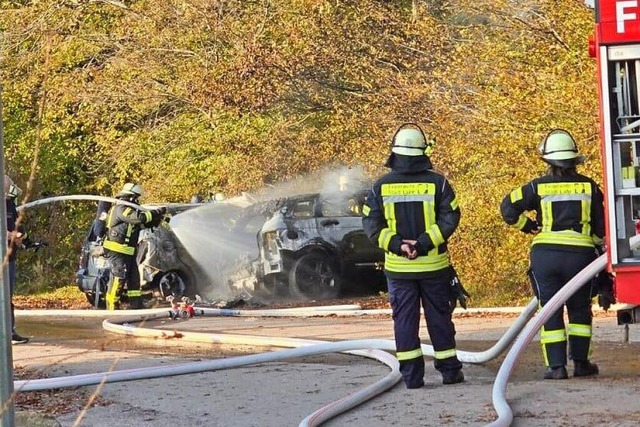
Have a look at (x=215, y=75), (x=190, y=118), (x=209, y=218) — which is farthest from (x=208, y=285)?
(x=190, y=118)

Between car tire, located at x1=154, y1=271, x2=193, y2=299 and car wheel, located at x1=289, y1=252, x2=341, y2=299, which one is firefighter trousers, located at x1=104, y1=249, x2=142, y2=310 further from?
car wheel, located at x1=289, y1=252, x2=341, y2=299

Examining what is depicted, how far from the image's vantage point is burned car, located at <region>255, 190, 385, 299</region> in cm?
1616

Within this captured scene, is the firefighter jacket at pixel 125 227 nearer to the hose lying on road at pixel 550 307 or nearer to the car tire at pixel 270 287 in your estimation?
the car tire at pixel 270 287

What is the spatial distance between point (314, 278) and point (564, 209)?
8778mm

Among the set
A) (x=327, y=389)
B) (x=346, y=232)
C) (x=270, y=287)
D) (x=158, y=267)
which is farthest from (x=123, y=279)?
(x=327, y=389)

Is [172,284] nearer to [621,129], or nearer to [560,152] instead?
[560,152]

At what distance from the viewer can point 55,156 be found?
25.0 m

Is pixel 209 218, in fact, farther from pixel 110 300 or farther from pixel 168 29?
pixel 168 29

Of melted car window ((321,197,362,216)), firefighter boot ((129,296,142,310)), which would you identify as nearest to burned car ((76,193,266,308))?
melted car window ((321,197,362,216))

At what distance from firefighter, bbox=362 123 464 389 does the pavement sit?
344mm

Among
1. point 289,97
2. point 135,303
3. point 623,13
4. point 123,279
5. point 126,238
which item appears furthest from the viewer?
point 289,97

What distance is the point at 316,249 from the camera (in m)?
16.4

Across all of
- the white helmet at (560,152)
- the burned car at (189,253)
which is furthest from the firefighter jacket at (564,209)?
the burned car at (189,253)

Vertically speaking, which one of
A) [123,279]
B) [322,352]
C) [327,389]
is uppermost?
[123,279]
